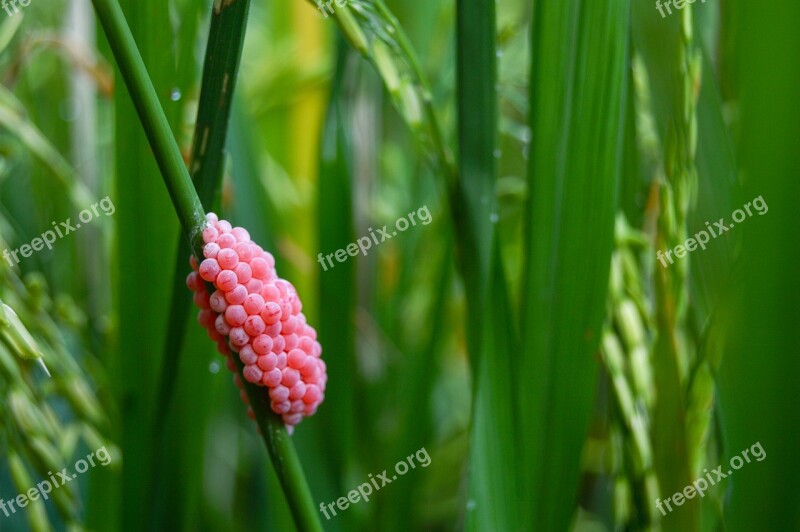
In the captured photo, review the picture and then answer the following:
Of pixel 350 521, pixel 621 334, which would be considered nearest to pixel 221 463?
pixel 350 521

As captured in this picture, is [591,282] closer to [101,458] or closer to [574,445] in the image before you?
[574,445]

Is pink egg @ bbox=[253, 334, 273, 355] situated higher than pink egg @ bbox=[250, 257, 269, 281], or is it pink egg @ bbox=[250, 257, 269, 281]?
pink egg @ bbox=[250, 257, 269, 281]

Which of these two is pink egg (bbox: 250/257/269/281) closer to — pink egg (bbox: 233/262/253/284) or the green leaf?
pink egg (bbox: 233/262/253/284)
